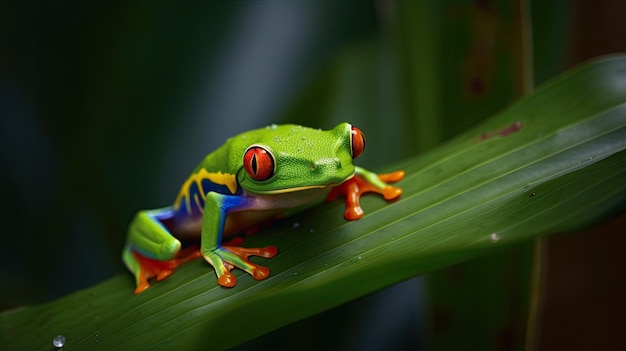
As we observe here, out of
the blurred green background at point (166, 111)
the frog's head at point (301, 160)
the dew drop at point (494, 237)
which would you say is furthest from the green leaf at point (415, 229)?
the blurred green background at point (166, 111)

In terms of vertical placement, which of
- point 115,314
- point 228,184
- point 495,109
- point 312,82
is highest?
point 312,82

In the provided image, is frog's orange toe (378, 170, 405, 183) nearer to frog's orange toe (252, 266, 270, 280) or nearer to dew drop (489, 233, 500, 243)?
frog's orange toe (252, 266, 270, 280)

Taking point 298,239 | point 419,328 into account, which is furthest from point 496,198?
point 419,328

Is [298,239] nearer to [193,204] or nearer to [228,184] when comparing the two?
[228,184]

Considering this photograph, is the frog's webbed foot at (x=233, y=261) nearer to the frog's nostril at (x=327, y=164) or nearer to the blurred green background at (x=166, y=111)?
the frog's nostril at (x=327, y=164)

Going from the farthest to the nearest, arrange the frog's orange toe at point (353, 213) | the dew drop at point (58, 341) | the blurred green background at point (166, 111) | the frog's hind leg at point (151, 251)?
the blurred green background at point (166, 111), the frog's hind leg at point (151, 251), the frog's orange toe at point (353, 213), the dew drop at point (58, 341)

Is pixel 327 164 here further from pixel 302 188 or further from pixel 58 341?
pixel 58 341

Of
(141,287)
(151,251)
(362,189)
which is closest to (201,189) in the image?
(151,251)
